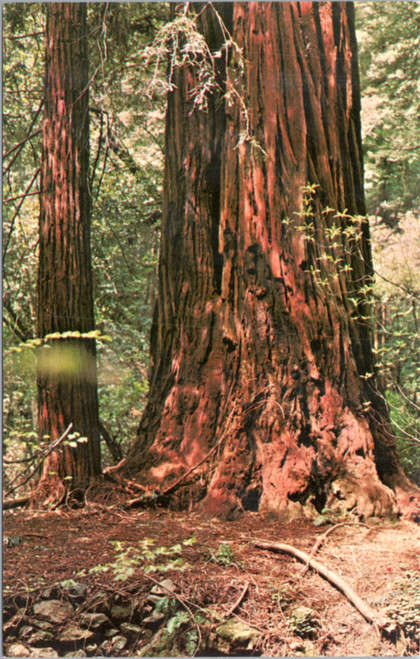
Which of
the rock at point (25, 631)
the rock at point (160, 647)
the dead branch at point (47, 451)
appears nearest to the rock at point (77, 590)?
the rock at point (25, 631)

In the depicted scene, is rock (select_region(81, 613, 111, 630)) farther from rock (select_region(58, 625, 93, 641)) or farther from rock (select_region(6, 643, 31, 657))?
rock (select_region(6, 643, 31, 657))


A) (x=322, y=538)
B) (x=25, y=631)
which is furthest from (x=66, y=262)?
(x=322, y=538)

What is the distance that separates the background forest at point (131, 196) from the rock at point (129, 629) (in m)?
0.71

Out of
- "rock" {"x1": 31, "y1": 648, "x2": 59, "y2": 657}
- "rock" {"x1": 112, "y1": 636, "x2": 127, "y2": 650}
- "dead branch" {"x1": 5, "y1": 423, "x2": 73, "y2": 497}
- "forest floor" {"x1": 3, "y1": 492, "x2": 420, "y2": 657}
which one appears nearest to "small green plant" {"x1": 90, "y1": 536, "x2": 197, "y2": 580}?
"forest floor" {"x1": 3, "y1": 492, "x2": 420, "y2": 657}

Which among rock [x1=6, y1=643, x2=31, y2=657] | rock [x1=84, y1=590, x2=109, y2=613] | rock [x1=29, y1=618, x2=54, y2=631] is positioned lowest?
rock [x1=6, y1=643, x2=31, y2=657]

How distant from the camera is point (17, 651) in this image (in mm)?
2627

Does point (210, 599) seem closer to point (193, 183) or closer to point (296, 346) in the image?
point (296, 346)

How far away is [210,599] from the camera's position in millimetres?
2643

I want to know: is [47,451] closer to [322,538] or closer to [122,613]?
[122,613]

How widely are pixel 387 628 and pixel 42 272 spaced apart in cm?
234

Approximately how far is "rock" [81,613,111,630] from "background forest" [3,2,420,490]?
664 millimetres

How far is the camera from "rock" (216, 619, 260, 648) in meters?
2.61

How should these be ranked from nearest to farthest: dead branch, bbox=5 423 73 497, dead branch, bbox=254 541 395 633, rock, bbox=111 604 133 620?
rock, bbox=111 604 133 620 → dead branch, bbox=254 541 395 633 → dead branch, bbox=5 423 73 497

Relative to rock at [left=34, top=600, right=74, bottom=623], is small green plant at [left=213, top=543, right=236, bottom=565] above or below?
above
